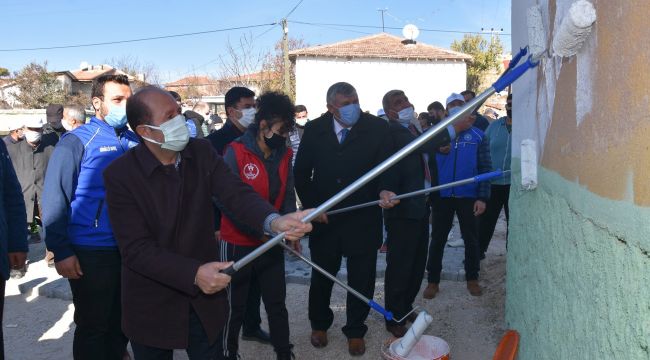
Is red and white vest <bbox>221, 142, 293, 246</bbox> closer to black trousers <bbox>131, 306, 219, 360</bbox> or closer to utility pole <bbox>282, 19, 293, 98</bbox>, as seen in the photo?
black trousers <bbox>131, 306, 219, 360</bbox>

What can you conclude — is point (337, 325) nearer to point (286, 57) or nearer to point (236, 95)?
point (236, 95)

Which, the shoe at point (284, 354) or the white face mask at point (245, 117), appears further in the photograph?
the white face mask at point (245, 117)

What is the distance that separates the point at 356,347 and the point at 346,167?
4.49ft

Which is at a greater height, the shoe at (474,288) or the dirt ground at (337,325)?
the shoe at (474,288)

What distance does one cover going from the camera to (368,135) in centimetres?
417

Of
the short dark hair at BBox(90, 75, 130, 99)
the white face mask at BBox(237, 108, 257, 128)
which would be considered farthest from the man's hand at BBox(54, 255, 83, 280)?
the white face mask at BBox(237, 108, 257, 128)

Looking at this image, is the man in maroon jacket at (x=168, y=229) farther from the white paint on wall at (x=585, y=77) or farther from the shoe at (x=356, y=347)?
the shoe at (x=356, y=347)

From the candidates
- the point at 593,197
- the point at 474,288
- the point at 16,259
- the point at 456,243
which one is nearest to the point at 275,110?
the point at 16,259

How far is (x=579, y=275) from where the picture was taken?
6.33 feet

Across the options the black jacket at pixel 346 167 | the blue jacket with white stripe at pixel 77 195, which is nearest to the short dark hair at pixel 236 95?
the black jacket at pixel 346 167

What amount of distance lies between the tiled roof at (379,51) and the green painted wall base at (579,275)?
25.0 meters

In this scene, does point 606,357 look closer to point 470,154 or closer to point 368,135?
point 368,135

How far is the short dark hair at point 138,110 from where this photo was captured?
8.48 ft

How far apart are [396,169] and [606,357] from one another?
2.83 m
